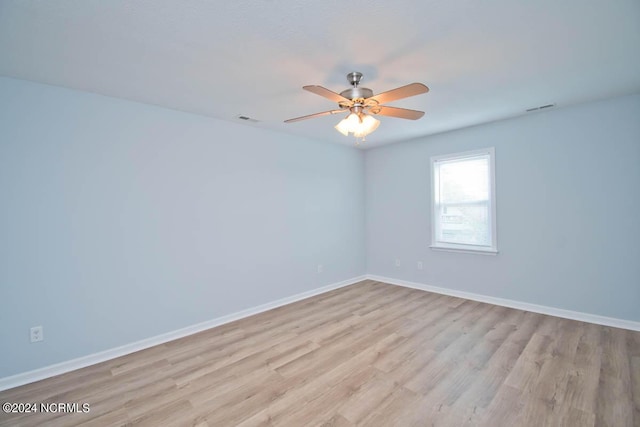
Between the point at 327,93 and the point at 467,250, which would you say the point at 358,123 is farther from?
the point at 467,250

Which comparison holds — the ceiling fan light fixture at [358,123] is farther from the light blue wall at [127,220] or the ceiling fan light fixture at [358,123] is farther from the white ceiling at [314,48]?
the light blue wall at [127,220]

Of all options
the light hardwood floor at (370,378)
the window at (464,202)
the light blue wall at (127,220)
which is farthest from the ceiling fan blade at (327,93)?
the window at (464,202)

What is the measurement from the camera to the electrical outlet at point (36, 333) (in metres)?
2.30

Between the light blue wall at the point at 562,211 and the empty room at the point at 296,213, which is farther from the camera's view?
the light blue wall at the point at 562,211

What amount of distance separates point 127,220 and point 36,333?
1.11m

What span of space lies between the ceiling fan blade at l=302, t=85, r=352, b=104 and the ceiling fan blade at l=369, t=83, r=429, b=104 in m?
0.23

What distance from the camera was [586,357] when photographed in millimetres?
2447

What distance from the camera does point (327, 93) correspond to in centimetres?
198

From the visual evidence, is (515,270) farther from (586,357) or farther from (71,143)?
(71,143)

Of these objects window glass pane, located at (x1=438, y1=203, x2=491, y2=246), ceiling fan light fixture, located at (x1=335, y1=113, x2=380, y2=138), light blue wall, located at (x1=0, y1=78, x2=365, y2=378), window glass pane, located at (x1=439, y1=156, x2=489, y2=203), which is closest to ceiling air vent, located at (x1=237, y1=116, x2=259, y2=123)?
light blue wall, located at (x1=0, y1=78, x2=365, y2=378)

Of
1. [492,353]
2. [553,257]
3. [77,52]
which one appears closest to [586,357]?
[492,353]

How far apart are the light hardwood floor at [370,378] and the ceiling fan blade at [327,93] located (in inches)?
84.1

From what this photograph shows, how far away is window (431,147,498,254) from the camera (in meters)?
3.89

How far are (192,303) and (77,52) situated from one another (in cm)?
247
